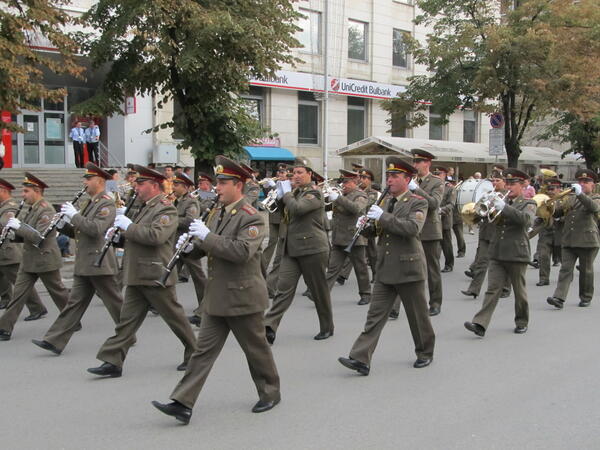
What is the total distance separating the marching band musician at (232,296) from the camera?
4.72 meters

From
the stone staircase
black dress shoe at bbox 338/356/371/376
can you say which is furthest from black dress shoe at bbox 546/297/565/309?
the stone staircase

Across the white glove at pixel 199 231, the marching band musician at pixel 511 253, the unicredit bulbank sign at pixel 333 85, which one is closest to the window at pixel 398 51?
the unicredit bulbank sign at pixel 333 85

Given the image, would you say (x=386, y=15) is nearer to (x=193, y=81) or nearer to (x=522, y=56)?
(x=522, y=56)

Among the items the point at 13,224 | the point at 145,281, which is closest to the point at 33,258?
the point at 13,224

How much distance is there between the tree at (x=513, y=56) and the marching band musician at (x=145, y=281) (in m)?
16.0

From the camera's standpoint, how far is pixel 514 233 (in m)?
7.53

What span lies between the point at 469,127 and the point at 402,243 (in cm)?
3115

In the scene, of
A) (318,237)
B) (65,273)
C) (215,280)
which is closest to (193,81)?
(65,273)

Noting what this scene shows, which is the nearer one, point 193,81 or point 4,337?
point 4,337

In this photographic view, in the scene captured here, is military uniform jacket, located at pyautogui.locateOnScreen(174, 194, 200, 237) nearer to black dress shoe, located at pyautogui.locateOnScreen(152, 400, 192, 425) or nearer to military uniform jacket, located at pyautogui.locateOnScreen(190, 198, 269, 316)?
military uniform jacket, located at pyautogui.locateOnScreen(190, 198, 269, 316)

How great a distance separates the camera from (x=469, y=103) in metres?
22.2

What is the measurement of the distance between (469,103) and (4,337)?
18.1 metres

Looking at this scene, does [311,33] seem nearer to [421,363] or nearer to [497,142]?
[497,142]

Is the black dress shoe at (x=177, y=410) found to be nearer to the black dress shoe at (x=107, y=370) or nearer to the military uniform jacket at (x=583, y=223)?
the black dress shoe at (x=107, y=370)
